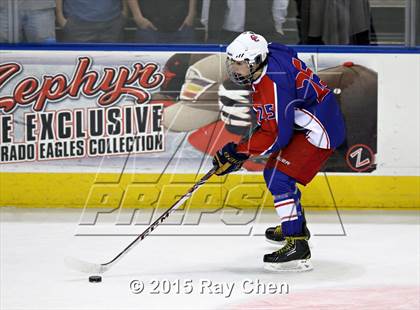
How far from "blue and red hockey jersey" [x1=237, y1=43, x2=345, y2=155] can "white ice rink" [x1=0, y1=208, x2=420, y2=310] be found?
58cm

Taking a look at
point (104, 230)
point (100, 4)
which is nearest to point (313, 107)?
point (104, 230)

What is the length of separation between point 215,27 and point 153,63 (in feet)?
1.44

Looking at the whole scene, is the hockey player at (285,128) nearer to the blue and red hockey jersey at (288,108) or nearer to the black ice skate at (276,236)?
the blue and red hockey jersey at (288,108)

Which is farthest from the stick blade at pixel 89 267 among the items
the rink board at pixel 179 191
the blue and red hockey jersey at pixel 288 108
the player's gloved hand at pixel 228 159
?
Answer: the rink board at pixel 179 191

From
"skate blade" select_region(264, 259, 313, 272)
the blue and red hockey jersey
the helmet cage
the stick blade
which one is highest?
the helmet cage

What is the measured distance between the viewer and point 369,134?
6.41m

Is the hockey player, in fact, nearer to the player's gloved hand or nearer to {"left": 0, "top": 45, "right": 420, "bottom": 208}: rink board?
the player's gloved hand

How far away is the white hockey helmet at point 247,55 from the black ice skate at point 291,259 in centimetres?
78

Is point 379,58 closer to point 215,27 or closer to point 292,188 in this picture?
point 215,27

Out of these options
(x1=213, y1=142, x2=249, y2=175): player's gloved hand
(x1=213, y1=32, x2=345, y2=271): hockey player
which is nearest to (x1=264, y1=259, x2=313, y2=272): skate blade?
(x1=213, y1=32, x2=345, y2=271): hockey player

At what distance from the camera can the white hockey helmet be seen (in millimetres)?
4629

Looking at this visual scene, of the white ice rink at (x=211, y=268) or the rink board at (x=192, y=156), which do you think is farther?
the rink board at (x=192, y=156)

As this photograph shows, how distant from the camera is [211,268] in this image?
4848mm

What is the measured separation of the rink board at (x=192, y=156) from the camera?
6.31 metres
